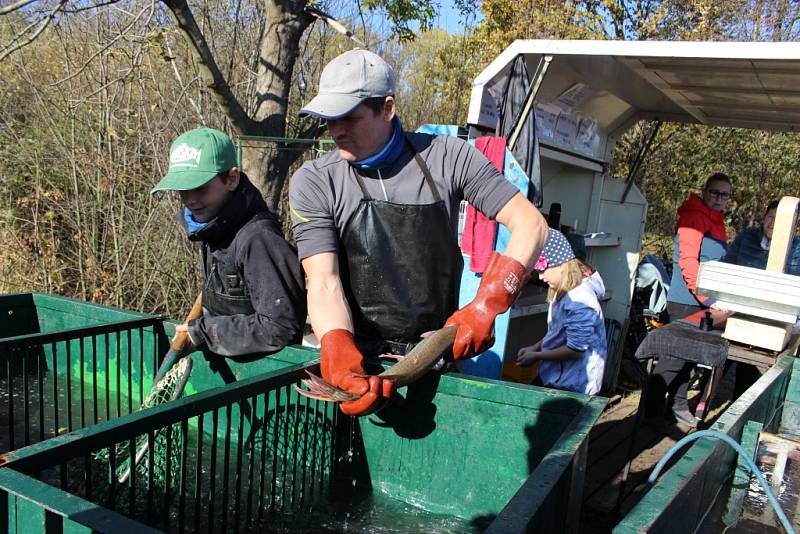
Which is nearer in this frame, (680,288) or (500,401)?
(500,401)

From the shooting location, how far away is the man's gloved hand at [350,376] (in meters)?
1.99

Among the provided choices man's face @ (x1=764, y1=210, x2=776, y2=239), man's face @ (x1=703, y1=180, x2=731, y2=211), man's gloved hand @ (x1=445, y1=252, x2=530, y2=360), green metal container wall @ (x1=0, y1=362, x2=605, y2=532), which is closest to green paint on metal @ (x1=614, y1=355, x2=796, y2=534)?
green metal container wall @ (x1=0, y1=362, x2=605, y2=532)

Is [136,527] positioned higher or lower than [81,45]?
lower

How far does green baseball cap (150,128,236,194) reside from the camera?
2551 millimetres

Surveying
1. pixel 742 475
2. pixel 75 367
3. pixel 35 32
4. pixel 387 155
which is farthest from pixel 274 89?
pixel 742 475

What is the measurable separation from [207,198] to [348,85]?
845 mm

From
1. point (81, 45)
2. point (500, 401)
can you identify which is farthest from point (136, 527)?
point (81, 45)

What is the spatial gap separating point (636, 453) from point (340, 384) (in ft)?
11.1

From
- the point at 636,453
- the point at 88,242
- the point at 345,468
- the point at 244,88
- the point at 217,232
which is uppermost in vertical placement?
the point at 244,88

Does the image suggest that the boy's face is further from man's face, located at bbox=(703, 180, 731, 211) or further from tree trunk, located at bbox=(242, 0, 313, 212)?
man's face, located at bbox=(703, 180, 731, 211)

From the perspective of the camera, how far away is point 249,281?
2605 mm

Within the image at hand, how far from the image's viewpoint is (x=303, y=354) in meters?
2.73

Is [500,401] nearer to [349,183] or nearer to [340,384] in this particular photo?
[340,384]

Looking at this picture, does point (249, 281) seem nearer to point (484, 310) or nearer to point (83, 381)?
point (484, 310)
